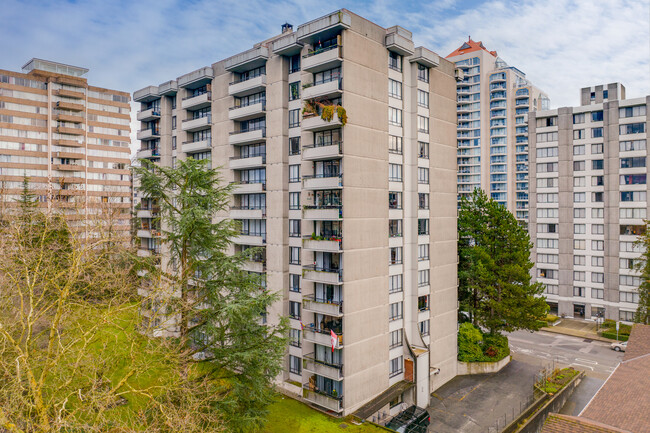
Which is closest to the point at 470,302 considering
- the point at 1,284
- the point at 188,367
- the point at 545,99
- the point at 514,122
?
the point at 188,367

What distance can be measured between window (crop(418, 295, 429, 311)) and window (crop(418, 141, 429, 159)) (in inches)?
517

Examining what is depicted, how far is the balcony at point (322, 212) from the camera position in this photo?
1273 inches

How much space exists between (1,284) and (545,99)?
407 feet

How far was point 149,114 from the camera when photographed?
51.5m

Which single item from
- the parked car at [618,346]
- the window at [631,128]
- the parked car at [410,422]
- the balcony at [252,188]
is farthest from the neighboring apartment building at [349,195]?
the window at [631,128]

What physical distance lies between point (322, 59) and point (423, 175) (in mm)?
14063

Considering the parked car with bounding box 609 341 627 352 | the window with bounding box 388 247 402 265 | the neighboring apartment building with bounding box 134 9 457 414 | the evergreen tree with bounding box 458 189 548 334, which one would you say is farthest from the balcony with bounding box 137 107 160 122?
the parked car with bounding box 609 341 627 352

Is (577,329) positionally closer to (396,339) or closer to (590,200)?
(590,200)

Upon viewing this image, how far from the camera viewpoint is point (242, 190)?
3938cm

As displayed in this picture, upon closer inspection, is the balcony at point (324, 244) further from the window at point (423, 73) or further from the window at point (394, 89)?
the window at point (423, 73)

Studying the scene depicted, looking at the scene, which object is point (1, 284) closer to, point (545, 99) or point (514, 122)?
point (514, 122)

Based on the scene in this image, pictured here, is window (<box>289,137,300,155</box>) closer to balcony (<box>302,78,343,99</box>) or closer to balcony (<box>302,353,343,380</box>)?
balcony (<box>302,78,343,99</box>)

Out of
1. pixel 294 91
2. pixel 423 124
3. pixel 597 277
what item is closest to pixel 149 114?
pixel 294 91

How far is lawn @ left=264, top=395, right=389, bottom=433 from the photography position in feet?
98.6
